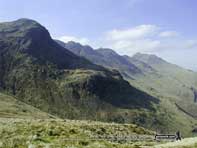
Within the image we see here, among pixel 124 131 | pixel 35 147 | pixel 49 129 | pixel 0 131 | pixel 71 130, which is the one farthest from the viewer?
pixel 124 131

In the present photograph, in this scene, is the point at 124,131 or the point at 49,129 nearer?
the point at 49,129

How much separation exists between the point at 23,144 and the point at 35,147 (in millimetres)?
3617

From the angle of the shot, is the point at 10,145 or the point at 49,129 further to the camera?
the point at 49,129

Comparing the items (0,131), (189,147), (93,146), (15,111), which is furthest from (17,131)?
(15,111)

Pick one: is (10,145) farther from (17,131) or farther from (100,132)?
(100,132)

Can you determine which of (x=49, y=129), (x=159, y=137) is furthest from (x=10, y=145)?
(x=159, y=137)

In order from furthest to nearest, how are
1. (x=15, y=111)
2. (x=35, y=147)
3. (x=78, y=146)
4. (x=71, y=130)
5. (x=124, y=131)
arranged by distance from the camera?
(x=15, y=111)
(x=124, y=131)
(x=71, y=130)
(x=78, y=146)
(x=35, y=147)

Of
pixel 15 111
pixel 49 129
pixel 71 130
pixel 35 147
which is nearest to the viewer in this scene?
pixel 35 147

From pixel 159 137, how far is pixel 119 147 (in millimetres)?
23857

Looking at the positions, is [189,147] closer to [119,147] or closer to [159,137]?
[119,147]

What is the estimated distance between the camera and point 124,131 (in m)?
70.3

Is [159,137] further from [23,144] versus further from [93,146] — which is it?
[23,144]

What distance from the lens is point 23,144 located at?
119 ft

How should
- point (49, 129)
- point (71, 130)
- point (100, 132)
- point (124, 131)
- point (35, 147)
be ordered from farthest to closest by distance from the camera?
point (124, 131), point (100, 132), point (71, 130), point (49, 129), point (35, 147)
